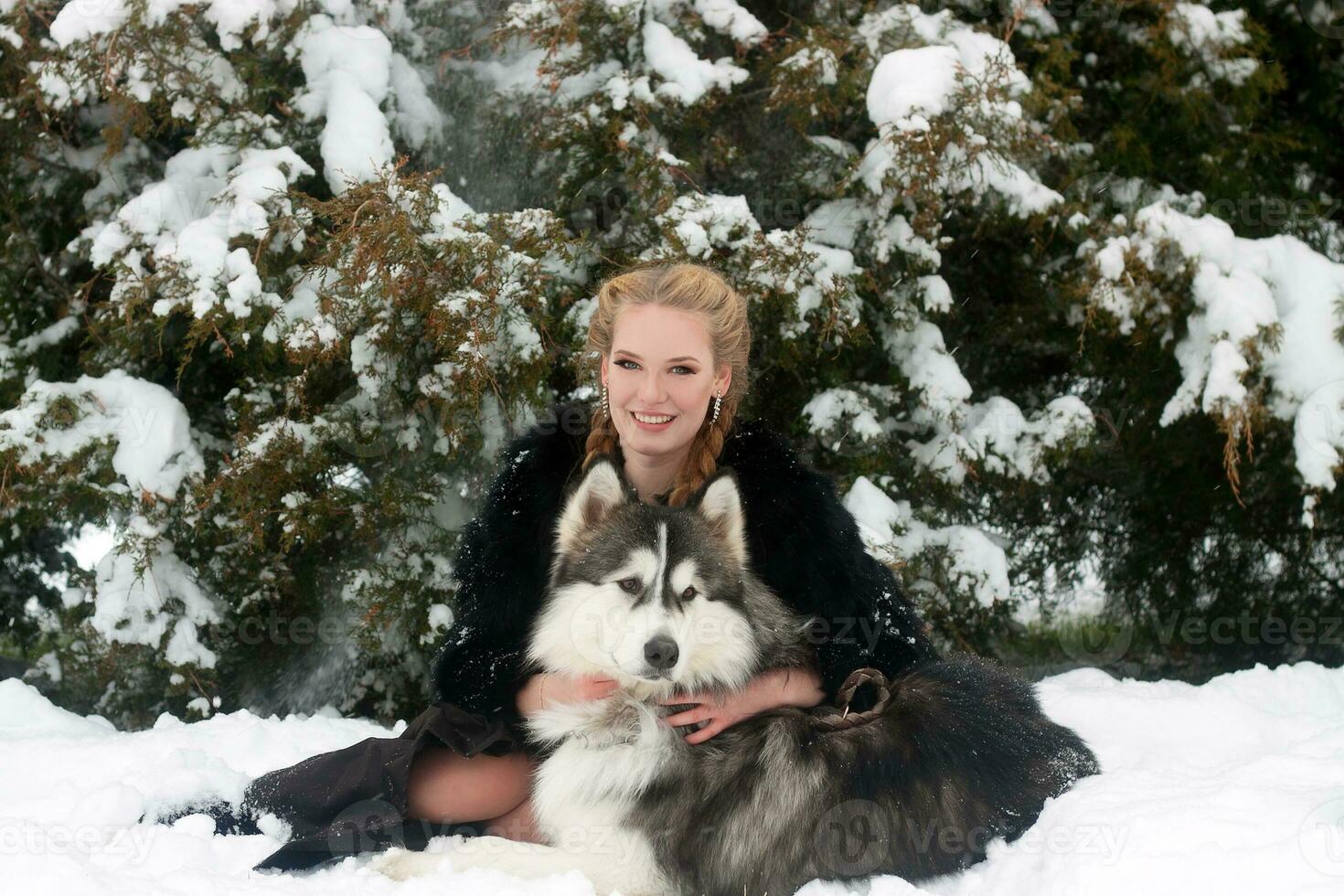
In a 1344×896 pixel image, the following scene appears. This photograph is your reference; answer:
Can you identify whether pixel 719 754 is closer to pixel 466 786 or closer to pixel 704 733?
pixel 704 733

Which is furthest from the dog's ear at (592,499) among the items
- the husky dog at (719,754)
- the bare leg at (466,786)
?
the bare leg at (466,786)

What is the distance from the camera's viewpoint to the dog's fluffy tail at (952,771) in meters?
2.72

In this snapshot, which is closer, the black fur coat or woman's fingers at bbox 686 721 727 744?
woman's fingers at bbox 686 721 727 744

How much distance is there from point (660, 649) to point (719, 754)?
0.35 meters

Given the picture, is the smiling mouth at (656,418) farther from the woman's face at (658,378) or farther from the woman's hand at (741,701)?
the woman's hand at (741,701)

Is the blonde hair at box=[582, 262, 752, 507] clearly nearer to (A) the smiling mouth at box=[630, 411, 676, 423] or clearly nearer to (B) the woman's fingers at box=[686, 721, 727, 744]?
(A) the smiling mouth at box=[630, 411, 676, 423]

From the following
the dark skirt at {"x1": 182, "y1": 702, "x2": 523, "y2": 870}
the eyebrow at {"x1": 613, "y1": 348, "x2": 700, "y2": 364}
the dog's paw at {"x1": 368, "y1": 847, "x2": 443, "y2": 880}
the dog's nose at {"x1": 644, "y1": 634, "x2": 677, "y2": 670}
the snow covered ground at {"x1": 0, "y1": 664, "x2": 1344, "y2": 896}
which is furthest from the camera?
the eyebrow at {"x1": 613, "y1": 348, "x2": 700, "y2": 364}

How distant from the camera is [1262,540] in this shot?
5895 mm

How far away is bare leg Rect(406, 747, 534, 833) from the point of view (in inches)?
125

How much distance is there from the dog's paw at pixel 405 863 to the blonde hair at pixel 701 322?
1.15 metres

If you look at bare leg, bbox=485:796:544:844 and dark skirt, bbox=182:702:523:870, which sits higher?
dark skirt, bbox=182:702:523:870

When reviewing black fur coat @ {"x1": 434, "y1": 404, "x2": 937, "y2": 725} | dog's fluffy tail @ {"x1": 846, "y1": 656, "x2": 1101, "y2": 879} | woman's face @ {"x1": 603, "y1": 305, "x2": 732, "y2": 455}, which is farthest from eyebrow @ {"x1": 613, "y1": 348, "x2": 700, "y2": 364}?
dog's fluffy tail @ {"x1": 846, "y1": 656, "x2": 1101, "y2": 879}

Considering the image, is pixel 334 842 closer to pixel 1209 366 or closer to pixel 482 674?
pixel 482 674

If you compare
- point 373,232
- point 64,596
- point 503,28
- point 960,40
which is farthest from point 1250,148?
point 64,596
